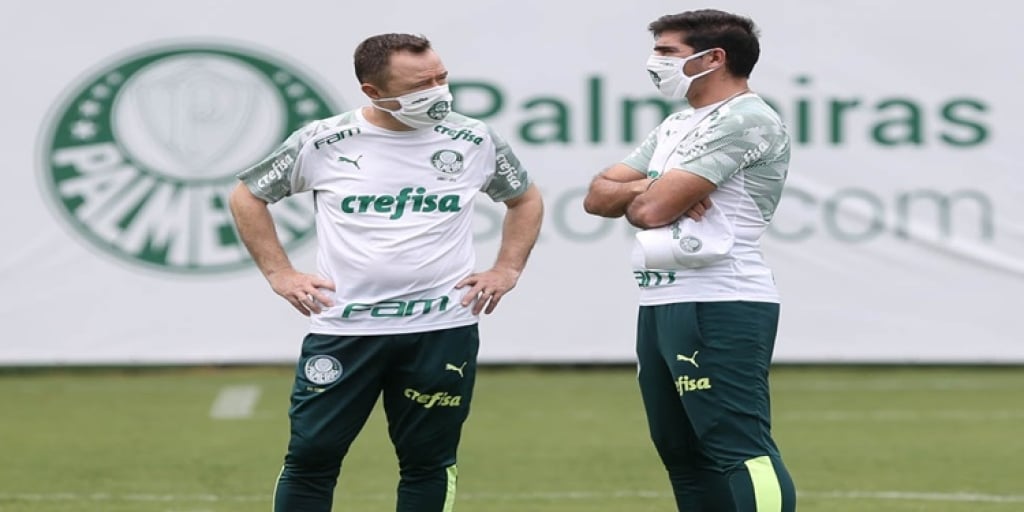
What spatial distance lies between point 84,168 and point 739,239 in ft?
27.2

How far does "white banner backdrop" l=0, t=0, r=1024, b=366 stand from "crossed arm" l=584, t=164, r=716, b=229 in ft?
22.9

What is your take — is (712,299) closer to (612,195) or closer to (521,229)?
(612,195)

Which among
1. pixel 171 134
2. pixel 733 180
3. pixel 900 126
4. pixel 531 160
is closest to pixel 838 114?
pixel 900 126

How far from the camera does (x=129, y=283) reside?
509 inches

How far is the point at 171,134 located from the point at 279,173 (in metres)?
7.31

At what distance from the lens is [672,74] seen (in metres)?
5.51

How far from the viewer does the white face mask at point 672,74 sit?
5487 millimetres

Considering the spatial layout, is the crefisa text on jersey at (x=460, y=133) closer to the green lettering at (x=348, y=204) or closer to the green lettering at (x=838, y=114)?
the green lettering at (x=348, y=204)

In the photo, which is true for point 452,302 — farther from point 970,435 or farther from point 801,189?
point 801,189

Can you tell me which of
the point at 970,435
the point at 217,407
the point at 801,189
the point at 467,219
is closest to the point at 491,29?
the point at 801,189

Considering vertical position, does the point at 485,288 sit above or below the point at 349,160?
below

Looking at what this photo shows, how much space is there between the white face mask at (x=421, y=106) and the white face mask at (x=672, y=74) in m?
0.65

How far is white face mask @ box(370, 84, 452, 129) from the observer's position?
18.3 feet

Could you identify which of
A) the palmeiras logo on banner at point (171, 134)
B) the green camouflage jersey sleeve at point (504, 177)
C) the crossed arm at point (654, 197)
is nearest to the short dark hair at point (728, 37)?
the crossed arm at point (654, 197)
